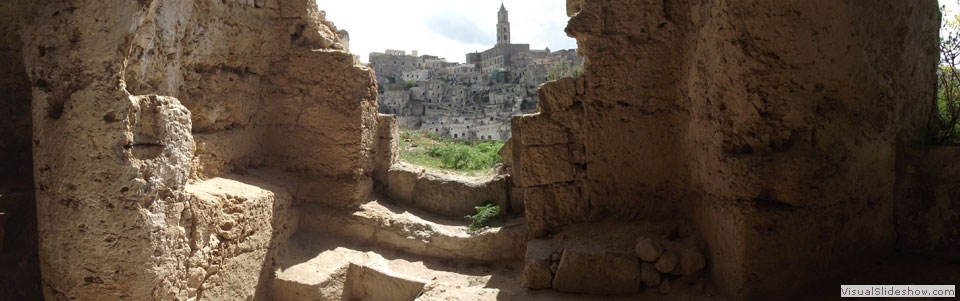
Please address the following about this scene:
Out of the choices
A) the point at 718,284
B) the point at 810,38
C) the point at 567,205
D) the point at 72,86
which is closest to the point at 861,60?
the point at 810,38

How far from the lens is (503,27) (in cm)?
7612

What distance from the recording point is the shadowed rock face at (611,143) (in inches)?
132

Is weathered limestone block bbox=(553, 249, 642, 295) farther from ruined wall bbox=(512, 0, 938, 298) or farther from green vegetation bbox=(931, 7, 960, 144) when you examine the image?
green vegetation bbox=(931, 7, 960, 144)

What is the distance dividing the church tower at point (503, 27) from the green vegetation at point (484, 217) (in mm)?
70635

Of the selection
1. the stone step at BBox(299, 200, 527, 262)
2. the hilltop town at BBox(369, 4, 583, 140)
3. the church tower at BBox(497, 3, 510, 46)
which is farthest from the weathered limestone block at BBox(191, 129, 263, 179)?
the church tower at BBox(497, 3, 510, 46)

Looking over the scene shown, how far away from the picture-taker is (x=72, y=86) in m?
3.45

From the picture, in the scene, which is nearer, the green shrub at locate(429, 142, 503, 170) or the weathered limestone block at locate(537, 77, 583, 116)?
the weathered limestone block at locate(537, 77, 583, 116)

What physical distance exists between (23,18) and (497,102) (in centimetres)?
5183

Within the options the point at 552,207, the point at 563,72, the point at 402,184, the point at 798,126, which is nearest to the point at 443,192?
the point at 402,184

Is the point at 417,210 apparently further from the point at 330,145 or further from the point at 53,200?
the point at 53,200

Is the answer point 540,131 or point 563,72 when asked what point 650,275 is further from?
point 563,72

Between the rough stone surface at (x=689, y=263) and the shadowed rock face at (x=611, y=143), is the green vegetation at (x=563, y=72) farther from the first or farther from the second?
the rough stone surface at (x=689, y=263)

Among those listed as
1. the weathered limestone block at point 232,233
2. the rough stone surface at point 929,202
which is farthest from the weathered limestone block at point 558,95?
the weathered limestone block at point 232,233

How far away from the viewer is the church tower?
7581 cm
